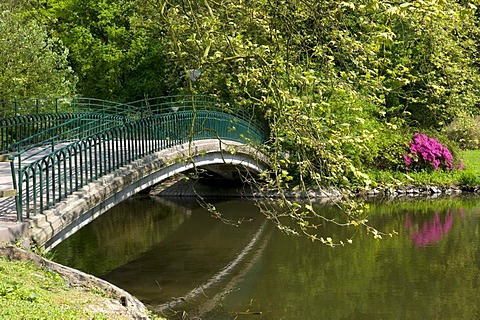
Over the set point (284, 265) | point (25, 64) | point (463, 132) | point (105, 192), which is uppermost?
point (25, 64)

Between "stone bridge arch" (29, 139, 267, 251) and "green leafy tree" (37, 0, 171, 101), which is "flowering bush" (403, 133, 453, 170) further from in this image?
"green leafy tree" (37, 0, 171, 101)

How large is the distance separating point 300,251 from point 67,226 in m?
6.79

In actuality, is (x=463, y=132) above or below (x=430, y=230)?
above

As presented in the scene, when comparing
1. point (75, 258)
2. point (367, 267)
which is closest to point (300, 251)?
point (367, 267)

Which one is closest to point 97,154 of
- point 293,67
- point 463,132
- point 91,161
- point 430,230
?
point 91,161

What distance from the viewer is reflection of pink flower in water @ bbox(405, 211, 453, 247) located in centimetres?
1626

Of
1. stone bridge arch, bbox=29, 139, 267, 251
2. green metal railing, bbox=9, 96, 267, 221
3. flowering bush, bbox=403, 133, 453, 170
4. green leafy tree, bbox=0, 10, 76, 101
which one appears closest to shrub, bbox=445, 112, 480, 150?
flowering bush, bbox=403, 133, 453, 170

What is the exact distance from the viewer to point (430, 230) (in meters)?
17.6

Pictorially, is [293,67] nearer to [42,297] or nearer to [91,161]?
[42,297]

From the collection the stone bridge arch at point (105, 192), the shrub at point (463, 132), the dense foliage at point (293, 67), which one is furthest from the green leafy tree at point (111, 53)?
the stone bridge arch at point (105, 192)

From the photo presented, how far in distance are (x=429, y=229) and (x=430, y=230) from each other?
0.14 metres

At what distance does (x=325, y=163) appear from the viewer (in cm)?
777

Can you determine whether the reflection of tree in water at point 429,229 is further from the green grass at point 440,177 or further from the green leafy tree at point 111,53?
the green leafy tree at point 111,53

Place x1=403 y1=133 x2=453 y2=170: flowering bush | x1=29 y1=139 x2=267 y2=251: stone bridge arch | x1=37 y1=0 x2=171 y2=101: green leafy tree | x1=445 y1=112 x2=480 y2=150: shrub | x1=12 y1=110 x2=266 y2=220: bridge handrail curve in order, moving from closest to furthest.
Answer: x1=29 y1=139 x2=267 y2=251: stone bridge arch, x1=12 y1=110 x2=266 y2=220: bridge handrail curve, x1=403 y1=133 x2=453 y2=170: flowering bush, x1=445 y1=112 x2=480 y2=150: shrub, x1=37 y1=0 x2=171 y2=101: green leafy tree
